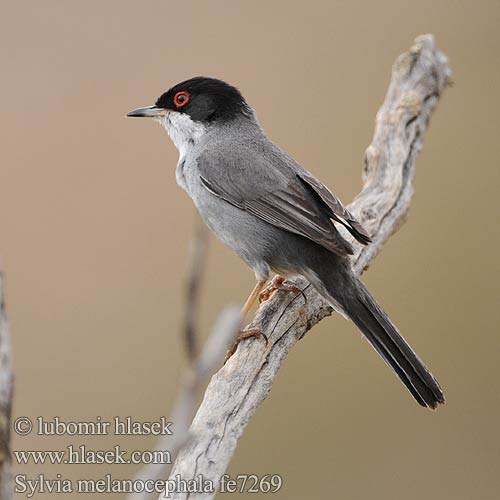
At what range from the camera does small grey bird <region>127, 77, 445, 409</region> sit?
4.07 metres

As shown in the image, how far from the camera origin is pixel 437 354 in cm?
747

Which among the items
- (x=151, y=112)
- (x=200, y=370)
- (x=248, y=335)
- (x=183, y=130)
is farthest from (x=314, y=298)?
(x=200, y=370)

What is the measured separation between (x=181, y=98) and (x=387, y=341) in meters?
2.29

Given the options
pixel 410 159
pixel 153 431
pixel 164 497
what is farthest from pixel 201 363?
pixel 410 159

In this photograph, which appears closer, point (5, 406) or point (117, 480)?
point (5, 406)

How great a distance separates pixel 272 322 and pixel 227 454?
1167mm

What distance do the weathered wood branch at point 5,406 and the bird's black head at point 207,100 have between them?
3.22 meters

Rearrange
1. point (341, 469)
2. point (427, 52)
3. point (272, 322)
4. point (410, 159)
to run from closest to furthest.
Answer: point (272, 322), point (410, 159), point (427, 52), point (341, 469)

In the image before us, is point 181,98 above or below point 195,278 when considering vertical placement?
below

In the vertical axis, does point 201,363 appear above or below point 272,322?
above

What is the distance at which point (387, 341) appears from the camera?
400 cm

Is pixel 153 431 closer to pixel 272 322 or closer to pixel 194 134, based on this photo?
pixel 272 322

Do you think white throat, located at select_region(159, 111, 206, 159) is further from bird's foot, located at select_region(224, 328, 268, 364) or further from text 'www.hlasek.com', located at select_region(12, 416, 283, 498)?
text 'www.hlasek.com', located at select_region(12, 416, 283, 498)

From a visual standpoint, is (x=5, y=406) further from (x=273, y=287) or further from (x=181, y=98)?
(x=181, y=98)
